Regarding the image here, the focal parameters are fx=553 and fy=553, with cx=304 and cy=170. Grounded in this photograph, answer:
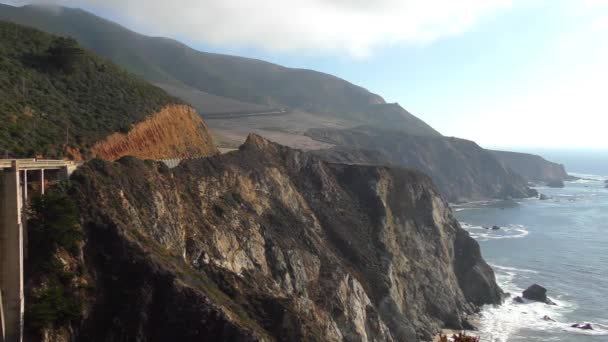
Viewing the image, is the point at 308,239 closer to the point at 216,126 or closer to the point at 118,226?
the point at 118,226

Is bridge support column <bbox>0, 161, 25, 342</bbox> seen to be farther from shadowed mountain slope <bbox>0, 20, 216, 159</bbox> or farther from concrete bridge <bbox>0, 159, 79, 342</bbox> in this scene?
shadowed mountain slope <bbox>0, 20, 216, 159</bbox>

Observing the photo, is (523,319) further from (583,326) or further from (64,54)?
(64,54)

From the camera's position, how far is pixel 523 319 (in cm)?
5662

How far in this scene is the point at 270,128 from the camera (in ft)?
422

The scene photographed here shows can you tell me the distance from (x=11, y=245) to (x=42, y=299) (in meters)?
2.81

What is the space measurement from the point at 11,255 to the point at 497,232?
9553cm

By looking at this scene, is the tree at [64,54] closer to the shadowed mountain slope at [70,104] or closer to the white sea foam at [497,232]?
the shadowed mountain slope at [70,104]

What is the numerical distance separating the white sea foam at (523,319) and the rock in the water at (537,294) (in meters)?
0.82

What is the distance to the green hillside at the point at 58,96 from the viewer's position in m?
32.2

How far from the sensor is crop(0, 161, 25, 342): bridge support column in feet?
80.5

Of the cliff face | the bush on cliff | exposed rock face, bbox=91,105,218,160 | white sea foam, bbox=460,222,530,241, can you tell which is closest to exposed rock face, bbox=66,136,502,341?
the bush on cliff

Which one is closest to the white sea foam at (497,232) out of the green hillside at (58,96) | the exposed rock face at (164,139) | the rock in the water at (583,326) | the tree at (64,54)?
the rock in the water at (583,326)

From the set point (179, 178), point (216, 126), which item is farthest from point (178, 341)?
point (216, 126)

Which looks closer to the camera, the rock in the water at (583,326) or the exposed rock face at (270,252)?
the exposed rock face at (270,252)
